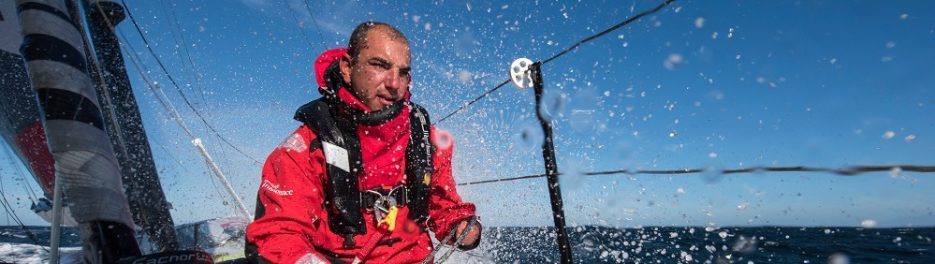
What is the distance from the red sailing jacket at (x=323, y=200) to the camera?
1.91 m

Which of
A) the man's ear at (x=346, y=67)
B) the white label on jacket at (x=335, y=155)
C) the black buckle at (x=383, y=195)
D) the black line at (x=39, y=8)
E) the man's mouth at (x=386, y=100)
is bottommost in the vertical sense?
the black buckle at (x=383, y=195)

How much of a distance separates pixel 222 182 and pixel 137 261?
1182 centimetres

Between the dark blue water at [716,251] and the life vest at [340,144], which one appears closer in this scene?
the life vest at [340,144]

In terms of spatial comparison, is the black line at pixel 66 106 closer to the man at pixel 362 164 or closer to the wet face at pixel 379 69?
the man at pixel 362 164

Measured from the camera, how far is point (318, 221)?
240 cm

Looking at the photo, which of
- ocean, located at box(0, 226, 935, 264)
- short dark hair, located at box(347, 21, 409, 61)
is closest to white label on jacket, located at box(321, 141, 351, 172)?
short dark hair, located at box(347, 21, 409, 61)

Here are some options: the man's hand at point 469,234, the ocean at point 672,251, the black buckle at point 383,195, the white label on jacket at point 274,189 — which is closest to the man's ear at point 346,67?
the black buckle at point 383,195

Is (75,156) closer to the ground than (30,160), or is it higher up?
closer to the ground

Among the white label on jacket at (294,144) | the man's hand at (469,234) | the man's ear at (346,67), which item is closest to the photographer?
the white label on jacket at (294,144)

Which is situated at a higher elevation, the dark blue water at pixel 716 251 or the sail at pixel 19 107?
the sail at pixel 19 107

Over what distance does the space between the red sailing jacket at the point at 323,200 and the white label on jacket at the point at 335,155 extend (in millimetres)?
50

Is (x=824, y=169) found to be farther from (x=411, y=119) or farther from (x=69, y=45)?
(x=69, y=45)

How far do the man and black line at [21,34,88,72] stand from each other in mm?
2668

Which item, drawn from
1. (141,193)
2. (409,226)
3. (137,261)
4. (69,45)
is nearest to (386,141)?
(409,226)
